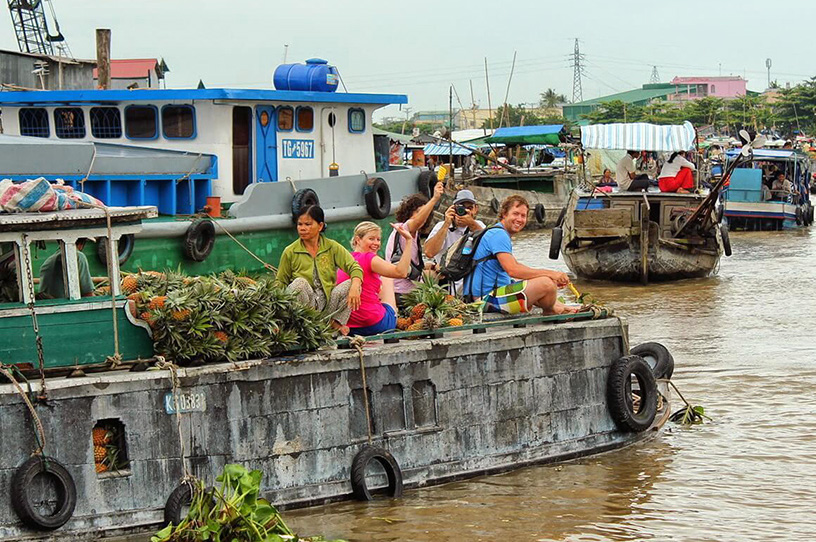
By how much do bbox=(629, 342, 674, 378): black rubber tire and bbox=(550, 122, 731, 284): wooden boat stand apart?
414 inches

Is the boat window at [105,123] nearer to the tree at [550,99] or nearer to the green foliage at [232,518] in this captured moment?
the green foliage at [232,518]

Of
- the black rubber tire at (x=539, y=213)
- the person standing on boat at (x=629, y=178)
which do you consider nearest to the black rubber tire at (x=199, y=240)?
the person standing on boat at (x=629, y=178)

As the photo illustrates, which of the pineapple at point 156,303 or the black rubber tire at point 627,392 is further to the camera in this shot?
the black rubber tire at point 627,392

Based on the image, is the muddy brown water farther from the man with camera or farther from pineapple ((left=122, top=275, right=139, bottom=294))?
the man with camera

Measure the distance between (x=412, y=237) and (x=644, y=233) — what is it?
12423mm

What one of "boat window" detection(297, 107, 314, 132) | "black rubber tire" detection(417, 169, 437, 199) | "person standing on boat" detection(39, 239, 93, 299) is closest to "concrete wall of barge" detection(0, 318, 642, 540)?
"person standing on boat" detection(39, 239, 93, 299)

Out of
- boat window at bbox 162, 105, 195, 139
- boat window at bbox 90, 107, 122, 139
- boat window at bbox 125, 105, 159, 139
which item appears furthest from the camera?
boat window at bbox 90, 107, 122, 139

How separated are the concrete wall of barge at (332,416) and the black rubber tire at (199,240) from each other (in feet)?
19.6

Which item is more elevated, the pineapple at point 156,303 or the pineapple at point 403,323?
the pineapple at point 156,303

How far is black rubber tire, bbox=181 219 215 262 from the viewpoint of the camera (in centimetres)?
1401

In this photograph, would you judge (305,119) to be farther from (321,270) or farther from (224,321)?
(224,321)

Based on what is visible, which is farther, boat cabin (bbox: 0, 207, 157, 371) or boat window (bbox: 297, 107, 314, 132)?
boat window (bbox: 297, 107, 314, 132)

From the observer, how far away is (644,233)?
69.7 feet

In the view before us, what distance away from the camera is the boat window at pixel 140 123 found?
15.8 m
